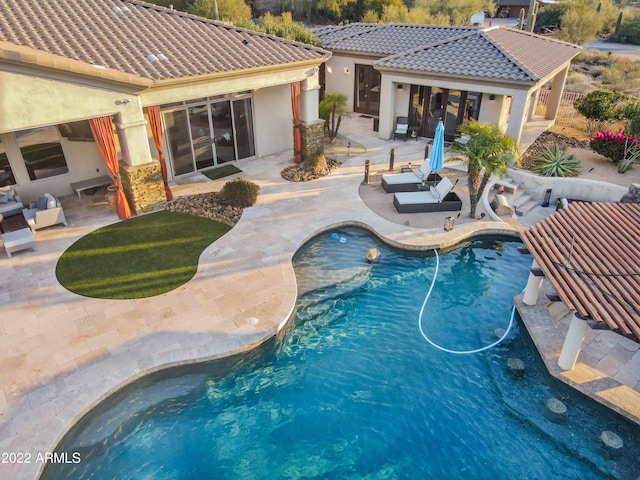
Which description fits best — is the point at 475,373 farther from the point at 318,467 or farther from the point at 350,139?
the point at 350,139

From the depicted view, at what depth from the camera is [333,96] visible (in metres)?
23.0

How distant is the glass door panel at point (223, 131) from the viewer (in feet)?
64.4

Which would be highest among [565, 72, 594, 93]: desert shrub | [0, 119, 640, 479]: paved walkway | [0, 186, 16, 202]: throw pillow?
[0, 186, 16, 202]: throw pillow

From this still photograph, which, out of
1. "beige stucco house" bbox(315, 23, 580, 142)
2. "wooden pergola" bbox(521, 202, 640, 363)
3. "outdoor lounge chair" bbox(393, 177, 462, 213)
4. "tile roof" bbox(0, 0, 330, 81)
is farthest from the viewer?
"beige stucco house" bbox(315, 23, 580, 142)

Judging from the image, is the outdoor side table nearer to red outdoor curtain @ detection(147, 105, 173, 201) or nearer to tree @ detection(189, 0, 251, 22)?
red outdoor curtain @ detection(147, 105, 173, 201)

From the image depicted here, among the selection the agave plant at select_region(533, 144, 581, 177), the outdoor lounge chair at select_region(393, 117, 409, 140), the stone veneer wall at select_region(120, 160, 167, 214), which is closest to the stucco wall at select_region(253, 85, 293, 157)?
the outdoor lounge chair at select_region(393, 117, 409, 140)

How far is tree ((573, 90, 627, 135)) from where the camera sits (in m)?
22.4

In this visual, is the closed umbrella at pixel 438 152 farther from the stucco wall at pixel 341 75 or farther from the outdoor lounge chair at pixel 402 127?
the stucco wall at pixel 341 75

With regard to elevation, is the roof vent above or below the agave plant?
above

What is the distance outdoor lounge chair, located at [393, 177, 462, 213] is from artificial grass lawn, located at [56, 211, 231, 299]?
258 inches

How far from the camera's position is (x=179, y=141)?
19.1 metres

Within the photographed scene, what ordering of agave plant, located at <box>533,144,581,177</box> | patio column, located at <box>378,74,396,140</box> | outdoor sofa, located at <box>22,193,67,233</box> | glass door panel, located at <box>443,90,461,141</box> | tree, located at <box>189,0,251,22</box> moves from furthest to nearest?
tree, located at <box>189,0,251,22</box>, patio column, located at <box>378,74,396,140</box>, glass door panel, located at <box>443,90,461,141</box>, agave plant, located at <box>533,144,581,177</box>, outdoor sofa, located at <box>22,193,67,233</box>

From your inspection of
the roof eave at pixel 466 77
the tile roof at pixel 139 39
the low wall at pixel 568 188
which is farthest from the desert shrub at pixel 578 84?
the tile roof at pixel 139 39

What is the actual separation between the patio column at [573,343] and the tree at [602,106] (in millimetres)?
17055
